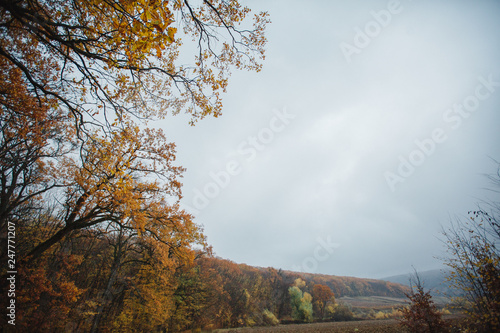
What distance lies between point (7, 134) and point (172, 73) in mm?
8725

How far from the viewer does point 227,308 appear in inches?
1209

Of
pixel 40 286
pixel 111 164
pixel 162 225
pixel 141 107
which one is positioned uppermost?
pixel 141 107

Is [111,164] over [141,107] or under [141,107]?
under

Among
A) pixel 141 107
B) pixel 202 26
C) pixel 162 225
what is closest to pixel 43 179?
pixel 162 225

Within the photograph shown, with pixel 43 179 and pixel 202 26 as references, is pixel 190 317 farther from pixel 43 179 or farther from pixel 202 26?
pixel 202 26

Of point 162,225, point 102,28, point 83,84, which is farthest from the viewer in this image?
point 162,225

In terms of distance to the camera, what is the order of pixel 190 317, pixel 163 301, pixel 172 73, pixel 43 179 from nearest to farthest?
pixel 172 73 < pixel 43 179 < pixel 163 301 < pixel 190 317

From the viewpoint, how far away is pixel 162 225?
6852 mm

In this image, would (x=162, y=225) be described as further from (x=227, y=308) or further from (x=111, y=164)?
(x=227, y=308)

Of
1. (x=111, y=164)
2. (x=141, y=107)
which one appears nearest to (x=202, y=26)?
(x=141, y=107)

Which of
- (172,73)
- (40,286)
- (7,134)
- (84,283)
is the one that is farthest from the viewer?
(84,283)

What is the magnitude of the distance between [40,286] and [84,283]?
1048 centimetres

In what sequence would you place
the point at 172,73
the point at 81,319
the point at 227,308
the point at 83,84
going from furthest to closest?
1. the point at 227,308
2. the point at 81,319
3. the point at 172,73
4. the point at 83,84

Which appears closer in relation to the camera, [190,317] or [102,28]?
[102,28]
